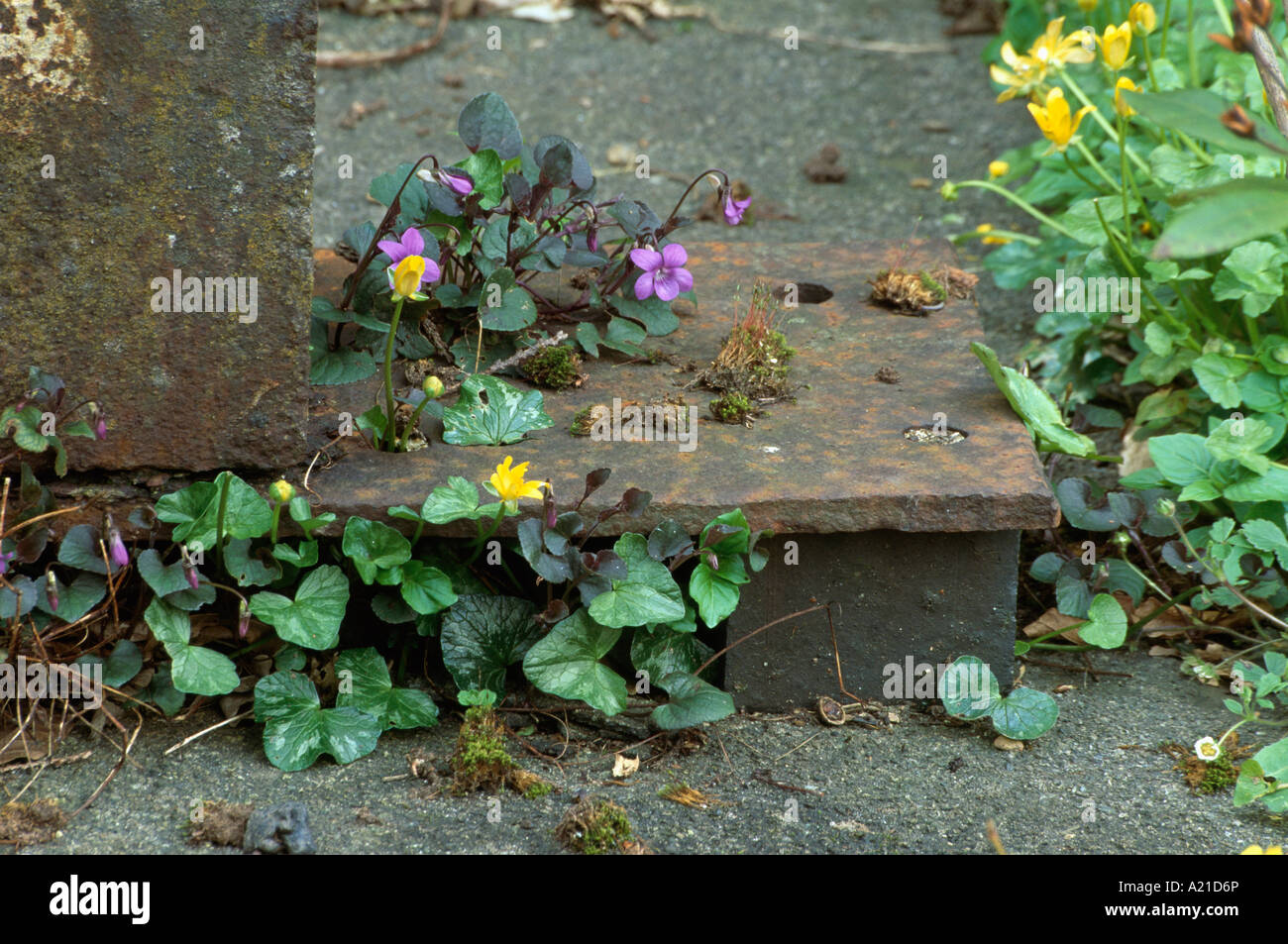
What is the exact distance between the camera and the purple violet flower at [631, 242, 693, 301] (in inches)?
115

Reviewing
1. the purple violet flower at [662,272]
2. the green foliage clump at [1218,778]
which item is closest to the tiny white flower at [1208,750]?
the green foliage clump at [1218,778]

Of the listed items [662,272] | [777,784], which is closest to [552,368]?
[662,272]

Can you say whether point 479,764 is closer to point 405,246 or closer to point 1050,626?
point 405,246

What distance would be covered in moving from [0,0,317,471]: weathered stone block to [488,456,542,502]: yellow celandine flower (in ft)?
1.51

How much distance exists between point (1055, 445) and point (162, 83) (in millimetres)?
1974

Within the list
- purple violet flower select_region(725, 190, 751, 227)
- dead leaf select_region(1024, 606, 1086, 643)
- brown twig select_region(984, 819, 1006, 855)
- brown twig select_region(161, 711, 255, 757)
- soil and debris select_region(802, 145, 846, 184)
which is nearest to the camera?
brown twig select_region(984, 819, 1006, 855)

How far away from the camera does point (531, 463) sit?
2.54 meters

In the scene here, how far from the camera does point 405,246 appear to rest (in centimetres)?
264

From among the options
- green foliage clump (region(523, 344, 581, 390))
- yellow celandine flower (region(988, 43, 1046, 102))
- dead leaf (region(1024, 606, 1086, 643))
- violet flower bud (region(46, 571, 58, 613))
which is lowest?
dead leaf (region(1024, 606, 1086, 643))

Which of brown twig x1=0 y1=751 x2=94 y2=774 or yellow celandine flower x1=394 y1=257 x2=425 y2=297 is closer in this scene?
brown twig x1=0 y1=751 x2=94 y2=774

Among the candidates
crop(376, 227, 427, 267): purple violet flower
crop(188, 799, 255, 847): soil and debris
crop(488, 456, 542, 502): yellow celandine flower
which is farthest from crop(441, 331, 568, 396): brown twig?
crop(188, 799, 255, 847): soil and debris

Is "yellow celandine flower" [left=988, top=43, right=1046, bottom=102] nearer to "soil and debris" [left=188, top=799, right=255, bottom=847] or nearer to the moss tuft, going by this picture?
the moss tuft

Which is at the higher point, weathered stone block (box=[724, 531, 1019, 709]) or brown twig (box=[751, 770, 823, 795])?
weathered stone block (box=[724, 531, 1019, 709])

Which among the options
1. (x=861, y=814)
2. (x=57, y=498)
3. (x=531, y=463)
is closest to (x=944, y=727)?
(x=861, y=814)
